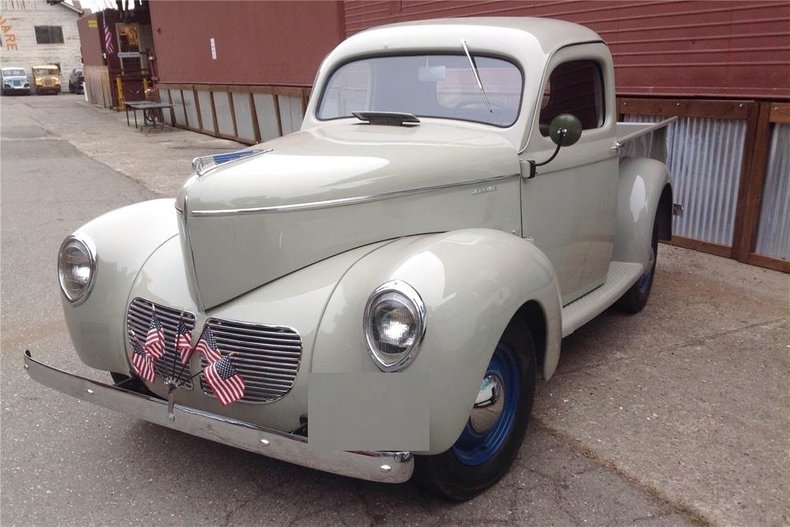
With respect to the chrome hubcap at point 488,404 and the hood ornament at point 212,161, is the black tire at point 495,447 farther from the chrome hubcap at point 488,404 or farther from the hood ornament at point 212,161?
the hood ornament at point 212,161

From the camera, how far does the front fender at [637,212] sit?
4078 millimetres

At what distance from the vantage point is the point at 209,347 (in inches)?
94.6

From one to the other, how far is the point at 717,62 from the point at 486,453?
418cm

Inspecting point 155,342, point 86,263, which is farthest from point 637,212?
point 86,263

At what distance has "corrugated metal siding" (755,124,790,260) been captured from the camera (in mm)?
4910

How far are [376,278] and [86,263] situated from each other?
1327 mm

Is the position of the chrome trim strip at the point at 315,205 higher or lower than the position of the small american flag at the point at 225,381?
higher

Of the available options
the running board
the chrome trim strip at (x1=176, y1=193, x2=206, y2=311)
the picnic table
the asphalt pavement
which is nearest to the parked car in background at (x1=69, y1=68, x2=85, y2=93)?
the picnic table

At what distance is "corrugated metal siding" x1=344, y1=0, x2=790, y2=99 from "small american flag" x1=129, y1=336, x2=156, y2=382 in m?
4.64

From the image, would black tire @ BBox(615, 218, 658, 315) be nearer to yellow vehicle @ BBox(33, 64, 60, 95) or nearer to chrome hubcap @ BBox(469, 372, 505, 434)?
chrome hubcap @ BBox(469, 372, 505, 434)

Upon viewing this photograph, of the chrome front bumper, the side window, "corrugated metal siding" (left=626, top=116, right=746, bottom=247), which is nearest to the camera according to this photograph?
the chrome front bumper

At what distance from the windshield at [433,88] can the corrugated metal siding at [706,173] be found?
2.90 meters

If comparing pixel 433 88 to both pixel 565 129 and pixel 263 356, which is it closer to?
pixel 565 129

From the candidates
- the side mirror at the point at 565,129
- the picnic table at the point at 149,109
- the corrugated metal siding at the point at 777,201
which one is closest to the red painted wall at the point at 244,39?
the picnic table at the point at 149,109
